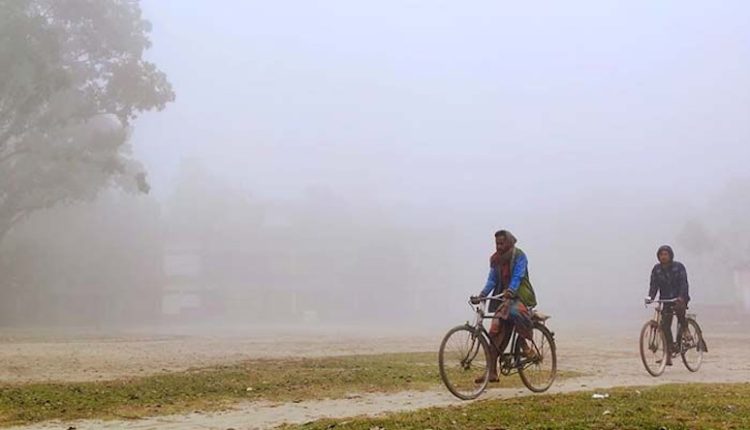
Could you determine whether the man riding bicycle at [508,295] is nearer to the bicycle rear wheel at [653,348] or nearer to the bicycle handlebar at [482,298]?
the bicycle handlebar at [482,298]

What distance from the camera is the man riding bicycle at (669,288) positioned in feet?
37.4

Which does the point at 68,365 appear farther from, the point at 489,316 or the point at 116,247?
the point at 116,247

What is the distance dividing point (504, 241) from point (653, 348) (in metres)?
4.13

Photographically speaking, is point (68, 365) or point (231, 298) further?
point (231, 298)

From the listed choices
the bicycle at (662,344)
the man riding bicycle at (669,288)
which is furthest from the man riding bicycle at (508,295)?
the man riding bicycle at (669,288)

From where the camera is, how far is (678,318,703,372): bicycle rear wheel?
11594 millimetres

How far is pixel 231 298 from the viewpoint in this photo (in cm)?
7181

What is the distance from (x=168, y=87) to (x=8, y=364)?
95.7 feet

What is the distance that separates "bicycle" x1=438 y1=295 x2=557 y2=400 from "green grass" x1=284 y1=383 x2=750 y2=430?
60 centimetres

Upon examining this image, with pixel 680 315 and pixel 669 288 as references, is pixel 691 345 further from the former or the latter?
pixel 669 288

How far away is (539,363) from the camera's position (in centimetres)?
898

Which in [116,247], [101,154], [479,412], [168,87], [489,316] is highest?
[168,87]

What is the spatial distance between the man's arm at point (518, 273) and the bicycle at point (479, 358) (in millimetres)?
200

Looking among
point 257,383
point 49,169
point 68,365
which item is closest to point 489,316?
point 257,383
